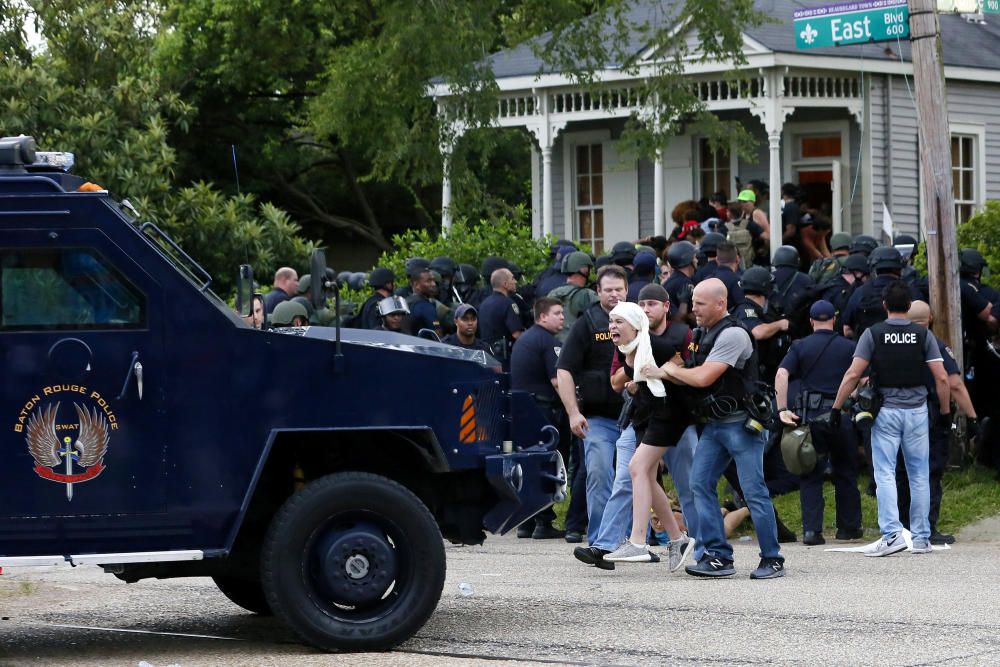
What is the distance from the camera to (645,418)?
10.5 meters

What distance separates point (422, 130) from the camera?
63.7ft

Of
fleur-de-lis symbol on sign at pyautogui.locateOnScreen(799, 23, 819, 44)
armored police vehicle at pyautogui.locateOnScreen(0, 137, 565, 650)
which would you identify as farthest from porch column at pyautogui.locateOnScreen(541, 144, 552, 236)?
armored police vehicle at pyautogui.locateOnScreen(0, 137, 565, 650)

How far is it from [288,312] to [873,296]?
4915 millimetres

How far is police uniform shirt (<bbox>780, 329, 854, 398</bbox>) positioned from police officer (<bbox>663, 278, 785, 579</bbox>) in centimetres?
225

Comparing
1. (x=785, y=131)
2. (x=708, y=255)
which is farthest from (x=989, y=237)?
(x=785, y=131)

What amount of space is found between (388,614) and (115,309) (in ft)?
6.39

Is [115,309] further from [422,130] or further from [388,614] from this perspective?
[422,130]

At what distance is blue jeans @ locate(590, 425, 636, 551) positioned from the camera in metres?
10.7

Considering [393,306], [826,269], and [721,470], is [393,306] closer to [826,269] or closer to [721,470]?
[721,470]

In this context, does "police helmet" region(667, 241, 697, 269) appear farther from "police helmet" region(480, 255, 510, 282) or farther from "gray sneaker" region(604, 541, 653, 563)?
"gray sneaker" region(604, 541, 653, 563)

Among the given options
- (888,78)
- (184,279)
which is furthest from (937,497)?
(888,78)

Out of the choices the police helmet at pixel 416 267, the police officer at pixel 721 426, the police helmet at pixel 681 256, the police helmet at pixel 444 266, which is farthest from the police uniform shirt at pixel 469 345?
the police officer at pixel 721 426

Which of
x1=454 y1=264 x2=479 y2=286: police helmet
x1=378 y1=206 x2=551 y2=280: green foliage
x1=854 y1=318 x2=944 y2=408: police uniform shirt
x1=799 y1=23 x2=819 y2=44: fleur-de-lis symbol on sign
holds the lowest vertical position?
x1=854 y1=318 x2=944 y2=408: police uniform shirt

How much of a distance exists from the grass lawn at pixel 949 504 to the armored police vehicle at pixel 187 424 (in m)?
5.71
